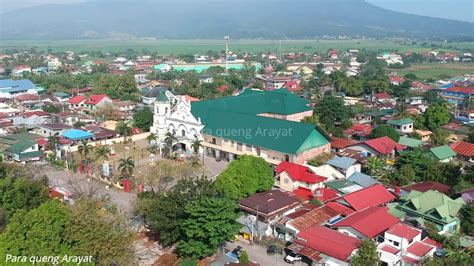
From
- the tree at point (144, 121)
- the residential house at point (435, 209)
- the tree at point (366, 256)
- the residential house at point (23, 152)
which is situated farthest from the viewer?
the tree at point (144, 121)

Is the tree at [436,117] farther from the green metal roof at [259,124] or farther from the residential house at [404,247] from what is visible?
the residential house at [404,247]

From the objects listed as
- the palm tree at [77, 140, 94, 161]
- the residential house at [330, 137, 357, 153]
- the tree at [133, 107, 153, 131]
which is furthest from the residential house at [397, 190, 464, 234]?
the tree at [133, 107, 153, 131]

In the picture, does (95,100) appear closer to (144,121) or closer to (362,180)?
(144,121)

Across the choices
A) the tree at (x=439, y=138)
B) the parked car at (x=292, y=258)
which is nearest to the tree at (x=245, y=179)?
the parked car at (x=292, y=258)

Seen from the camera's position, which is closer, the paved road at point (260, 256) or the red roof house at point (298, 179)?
the paved road at point (260, 256)

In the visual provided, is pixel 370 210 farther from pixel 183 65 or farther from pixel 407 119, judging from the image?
pixel 183 65

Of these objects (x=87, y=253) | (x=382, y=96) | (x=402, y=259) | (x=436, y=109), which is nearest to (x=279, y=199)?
(x=402, y=259)

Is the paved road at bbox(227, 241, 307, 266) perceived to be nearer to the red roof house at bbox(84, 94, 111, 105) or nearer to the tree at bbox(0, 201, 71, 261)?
the tree at bbox(0, 201, 71, 261)
